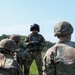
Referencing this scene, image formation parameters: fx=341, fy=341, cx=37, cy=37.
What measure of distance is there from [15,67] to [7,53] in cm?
42

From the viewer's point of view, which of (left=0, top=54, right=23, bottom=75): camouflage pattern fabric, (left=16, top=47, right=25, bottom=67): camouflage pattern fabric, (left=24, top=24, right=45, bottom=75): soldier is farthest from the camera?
(left=24, top=24, right=45, bottom=75): soldier

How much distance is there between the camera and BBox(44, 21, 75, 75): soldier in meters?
6.04

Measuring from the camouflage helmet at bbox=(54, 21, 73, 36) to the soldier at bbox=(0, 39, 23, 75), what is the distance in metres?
0.95

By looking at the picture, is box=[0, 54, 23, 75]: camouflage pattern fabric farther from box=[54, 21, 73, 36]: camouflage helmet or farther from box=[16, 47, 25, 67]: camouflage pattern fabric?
box=[16, 47, 25, 67]: camouflage pattern fabric

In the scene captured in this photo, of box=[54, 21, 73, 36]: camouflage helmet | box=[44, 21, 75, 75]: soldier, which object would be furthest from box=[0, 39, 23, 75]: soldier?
box=[54, 21, 73, 36]: camouflage helmet

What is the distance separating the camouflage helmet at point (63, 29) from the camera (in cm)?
609

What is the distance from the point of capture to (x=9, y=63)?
6.23m

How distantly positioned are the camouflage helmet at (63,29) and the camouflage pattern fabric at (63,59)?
17cm

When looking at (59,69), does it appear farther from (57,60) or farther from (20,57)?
(20,57)

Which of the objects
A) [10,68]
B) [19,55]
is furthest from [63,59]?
[19,55]

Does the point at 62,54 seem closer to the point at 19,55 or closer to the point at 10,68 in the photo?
the point at 10,68

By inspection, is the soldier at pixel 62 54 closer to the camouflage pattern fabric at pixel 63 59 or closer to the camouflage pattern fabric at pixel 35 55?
the camouflage pattern fabric at pixel 63 59

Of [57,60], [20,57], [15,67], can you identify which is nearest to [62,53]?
[57,60]

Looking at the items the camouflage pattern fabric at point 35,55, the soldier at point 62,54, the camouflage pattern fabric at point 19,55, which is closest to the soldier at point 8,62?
the soldier at point 62,54
